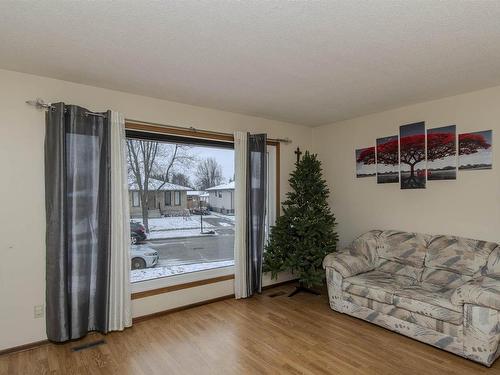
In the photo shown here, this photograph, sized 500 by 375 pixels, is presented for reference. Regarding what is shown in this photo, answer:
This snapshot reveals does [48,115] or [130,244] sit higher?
[48,115]

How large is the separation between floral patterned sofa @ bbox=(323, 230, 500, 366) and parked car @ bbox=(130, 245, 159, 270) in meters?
2.14

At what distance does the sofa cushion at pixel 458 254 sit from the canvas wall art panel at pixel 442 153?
Result: 2.44 feet

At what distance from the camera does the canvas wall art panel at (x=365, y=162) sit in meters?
4.32

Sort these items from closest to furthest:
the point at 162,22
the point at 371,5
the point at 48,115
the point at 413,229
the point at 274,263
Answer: the point at 371,5
the point at 162,22
the point at 48,115
the point at 413,229
the point at 274,263

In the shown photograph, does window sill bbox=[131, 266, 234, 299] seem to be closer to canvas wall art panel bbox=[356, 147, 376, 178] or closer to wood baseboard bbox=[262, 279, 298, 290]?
wood baseboard bbox=[262, 279, 298, 290]

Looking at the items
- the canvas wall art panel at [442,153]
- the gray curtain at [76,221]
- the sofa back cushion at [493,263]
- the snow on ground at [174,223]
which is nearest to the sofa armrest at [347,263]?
the sofa back cushion at [493,263]

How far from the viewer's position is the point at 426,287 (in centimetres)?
317

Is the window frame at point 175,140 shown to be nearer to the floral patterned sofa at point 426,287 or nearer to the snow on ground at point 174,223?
the snow on ground at point 174,223

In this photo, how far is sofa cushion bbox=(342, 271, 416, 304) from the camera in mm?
3141

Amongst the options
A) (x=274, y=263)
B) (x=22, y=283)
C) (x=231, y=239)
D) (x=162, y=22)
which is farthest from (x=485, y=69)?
(x=22, y=283)

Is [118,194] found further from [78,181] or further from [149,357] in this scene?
[149,357]

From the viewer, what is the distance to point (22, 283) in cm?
275

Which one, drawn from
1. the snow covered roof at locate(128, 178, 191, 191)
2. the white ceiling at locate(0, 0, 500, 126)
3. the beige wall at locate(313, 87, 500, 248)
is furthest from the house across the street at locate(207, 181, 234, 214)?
the beige wall at locate(313, 87, 500, 248)

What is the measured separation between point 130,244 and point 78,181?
2.87 ft
